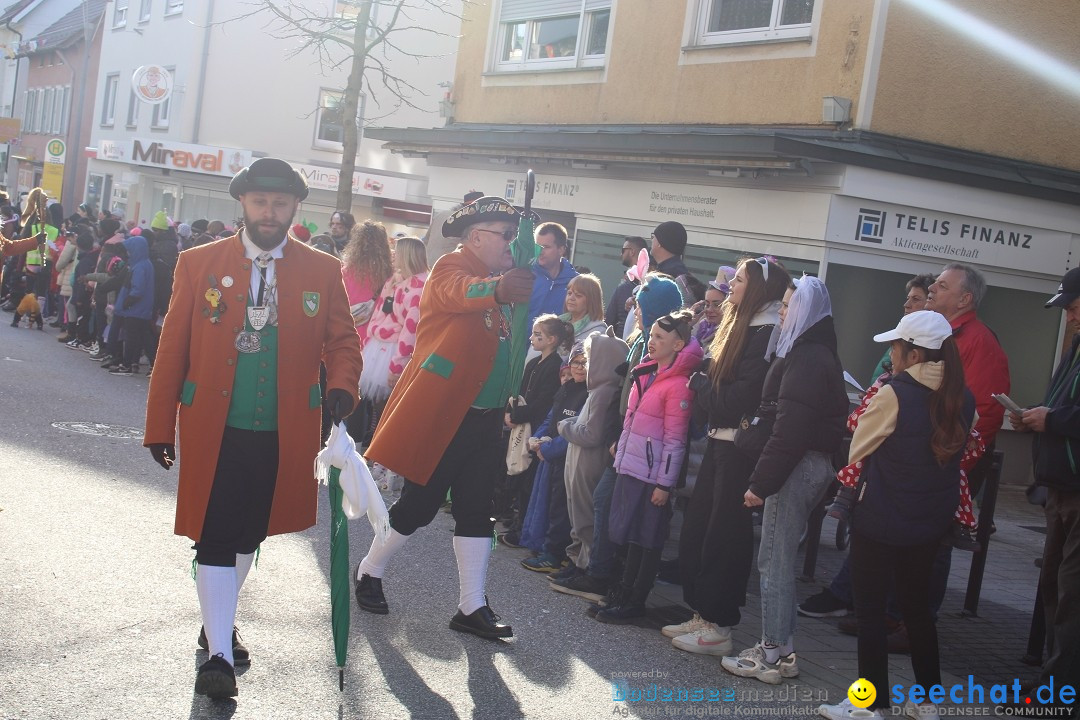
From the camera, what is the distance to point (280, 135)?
110ft

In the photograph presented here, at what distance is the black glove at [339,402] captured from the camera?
4852mm

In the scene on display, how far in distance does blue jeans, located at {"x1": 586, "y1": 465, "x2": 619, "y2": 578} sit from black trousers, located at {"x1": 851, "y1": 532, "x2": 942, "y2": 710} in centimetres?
190

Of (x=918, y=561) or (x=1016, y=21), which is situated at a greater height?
(x=1016, y=21)

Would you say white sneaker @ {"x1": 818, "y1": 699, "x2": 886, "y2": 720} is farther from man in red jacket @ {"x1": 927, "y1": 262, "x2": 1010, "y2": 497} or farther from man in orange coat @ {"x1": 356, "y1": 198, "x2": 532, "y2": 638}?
man in red jacket @ {"x1": 927, "y1": 262, "x2": 1010, "y2": 497}

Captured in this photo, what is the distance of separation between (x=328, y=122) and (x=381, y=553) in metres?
29.9

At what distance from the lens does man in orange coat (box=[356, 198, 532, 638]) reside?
228 inches

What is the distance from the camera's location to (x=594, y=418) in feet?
23.0

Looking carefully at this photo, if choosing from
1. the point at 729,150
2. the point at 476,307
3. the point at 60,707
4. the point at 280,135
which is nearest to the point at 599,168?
the point at 729,150

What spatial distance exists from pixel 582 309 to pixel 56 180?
100 ft

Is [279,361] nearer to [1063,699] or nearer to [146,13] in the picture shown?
[1063,699]

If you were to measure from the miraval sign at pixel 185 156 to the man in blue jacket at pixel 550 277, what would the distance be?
19788 millimetres

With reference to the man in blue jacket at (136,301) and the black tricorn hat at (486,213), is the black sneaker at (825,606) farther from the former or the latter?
the man in blue jacket at (136,301)

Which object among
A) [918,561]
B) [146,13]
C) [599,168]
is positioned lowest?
[918,561]

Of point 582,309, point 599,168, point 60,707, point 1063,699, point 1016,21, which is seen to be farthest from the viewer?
point 599,168
